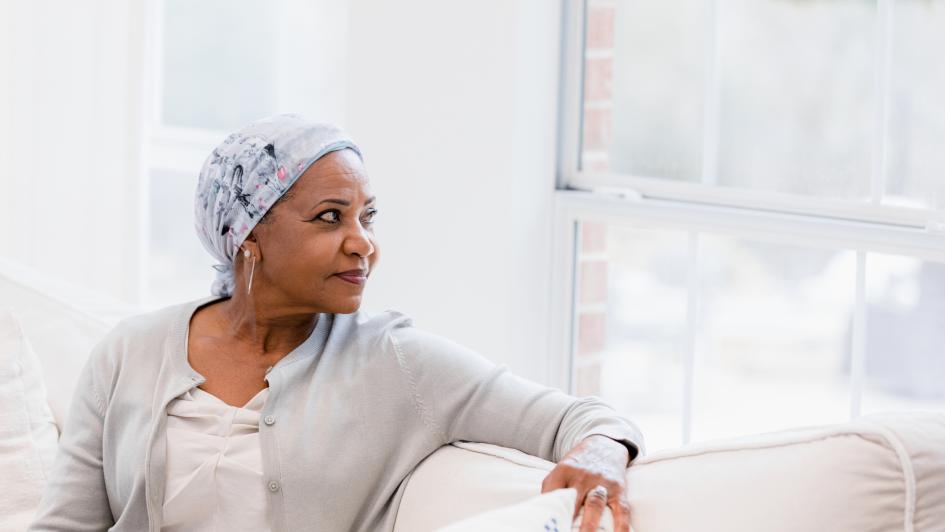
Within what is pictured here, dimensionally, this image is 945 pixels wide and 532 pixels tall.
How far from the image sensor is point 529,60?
8.23 ft

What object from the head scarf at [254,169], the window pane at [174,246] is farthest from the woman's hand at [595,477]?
the window pane at [174,246]

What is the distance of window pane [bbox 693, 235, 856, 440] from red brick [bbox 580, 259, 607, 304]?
255 mm

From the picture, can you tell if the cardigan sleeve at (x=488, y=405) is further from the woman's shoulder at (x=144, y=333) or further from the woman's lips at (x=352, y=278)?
the woman's shoulder at (x=144, y=333)

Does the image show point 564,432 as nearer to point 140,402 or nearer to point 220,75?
point 140,402

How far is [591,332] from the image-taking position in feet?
8.48

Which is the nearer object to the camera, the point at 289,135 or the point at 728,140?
the point at 289,135

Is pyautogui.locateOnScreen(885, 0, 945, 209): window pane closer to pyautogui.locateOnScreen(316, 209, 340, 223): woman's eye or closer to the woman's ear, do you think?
pyautogui.locateOnScreen(316, 209, 340, 223): woman's eye

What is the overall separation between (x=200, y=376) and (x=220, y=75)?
7.02 feet

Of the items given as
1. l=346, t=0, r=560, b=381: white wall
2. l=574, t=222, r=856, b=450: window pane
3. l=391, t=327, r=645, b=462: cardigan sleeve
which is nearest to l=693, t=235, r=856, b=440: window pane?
l=574, t=222, r=856, b=450: window pane

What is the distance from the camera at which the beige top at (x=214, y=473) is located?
169 centimetres

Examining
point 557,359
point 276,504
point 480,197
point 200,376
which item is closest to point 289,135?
point 200,376

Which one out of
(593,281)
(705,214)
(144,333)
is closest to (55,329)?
(144,333)

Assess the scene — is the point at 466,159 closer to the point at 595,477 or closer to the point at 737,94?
the point at 737,94

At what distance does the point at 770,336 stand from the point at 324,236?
1013mm
